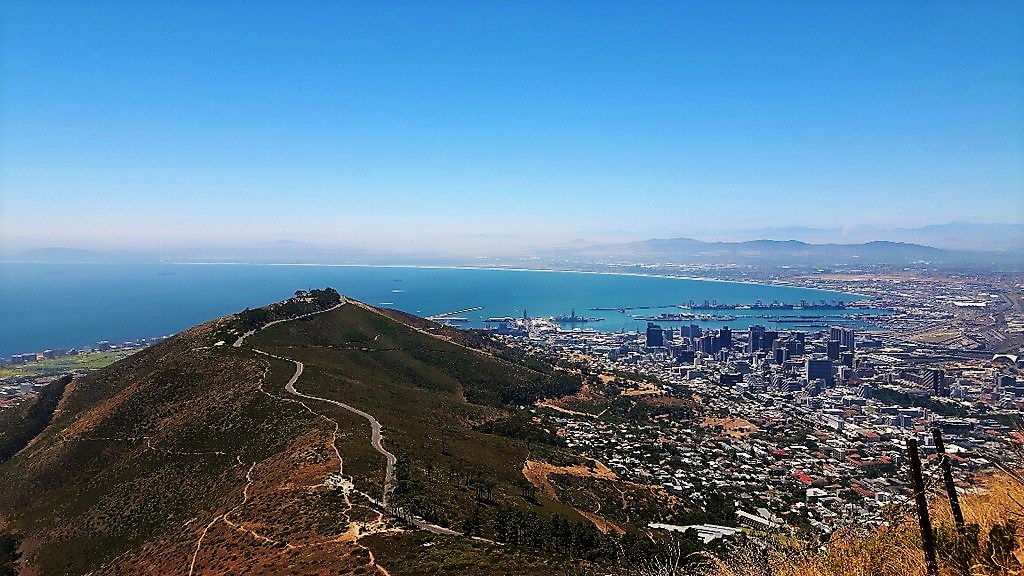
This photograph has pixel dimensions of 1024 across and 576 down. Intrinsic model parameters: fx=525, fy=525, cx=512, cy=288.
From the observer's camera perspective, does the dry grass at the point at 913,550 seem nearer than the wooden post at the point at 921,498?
No

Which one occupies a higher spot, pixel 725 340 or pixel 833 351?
pixel 833 351

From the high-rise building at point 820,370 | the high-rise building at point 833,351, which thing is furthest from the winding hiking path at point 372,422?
the high-rise building at point 833,351

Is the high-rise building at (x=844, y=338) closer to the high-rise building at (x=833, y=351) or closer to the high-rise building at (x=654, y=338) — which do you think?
the high-rise building at (x=833, y=351)

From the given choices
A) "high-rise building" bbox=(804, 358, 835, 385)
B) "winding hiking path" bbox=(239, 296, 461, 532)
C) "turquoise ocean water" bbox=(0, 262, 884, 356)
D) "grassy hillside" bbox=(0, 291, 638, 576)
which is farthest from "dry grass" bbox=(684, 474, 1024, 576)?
"turquoise ocean water" bbox=(0, 262, 884, 356)

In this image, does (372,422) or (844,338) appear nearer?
(372,422)

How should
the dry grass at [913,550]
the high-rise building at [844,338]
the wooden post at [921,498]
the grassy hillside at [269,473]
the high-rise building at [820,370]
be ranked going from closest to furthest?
1. the wooden post at [921,498]
2. the dry grass at [913,550]
3. the grassy hillside at [269,473]
4. the high-rise building at [820,370]
5. the high-rise building at [844,338]

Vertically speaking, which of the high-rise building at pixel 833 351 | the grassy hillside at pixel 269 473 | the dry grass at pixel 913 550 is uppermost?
the dry grass at pixel 913 550

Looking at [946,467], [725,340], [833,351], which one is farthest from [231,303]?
[946,467]

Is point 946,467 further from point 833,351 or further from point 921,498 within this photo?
point 833,351

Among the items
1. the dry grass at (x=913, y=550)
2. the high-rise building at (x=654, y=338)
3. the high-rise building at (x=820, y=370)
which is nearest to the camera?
the dry grass at (x=913, y=550)

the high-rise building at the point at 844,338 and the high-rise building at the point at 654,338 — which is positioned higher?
the high-rise building at the point at 844,338
